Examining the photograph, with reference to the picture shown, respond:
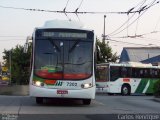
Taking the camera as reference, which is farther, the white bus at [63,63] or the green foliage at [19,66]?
the green foliage at [19,66]

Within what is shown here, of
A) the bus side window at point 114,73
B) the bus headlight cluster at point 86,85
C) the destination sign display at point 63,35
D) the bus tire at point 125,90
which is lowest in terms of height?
the bus tire at point 125,90

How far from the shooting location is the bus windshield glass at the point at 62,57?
66.1ft

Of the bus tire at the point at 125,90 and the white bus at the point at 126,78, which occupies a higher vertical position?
the white bus at the point at 126,78

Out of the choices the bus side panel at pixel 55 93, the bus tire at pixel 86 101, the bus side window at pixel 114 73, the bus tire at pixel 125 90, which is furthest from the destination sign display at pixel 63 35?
the bus tire at pixel 125 90

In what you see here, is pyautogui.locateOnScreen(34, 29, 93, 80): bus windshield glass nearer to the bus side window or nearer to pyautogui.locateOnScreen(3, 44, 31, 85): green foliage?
the bus side window

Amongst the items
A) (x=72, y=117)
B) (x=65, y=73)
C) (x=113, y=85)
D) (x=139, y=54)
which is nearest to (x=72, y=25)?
(x=65, y=73)

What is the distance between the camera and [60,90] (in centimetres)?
1980

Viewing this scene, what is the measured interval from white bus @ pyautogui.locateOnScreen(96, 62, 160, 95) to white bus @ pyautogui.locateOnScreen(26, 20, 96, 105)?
69.2 feet

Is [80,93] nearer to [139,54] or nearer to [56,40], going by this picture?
[56,40]

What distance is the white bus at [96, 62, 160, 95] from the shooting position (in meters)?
42.3

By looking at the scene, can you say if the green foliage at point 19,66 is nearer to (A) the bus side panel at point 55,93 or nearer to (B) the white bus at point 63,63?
(B) the white bus at point 63,63

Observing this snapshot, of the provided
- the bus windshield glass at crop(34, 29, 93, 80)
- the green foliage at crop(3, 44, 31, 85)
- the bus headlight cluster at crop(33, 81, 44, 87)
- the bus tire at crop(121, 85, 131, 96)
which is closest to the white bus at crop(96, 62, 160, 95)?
the bus tire at crop(121, 85, 131, 96)

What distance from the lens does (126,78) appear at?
141 feet

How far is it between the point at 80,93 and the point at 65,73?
1.03 metres
